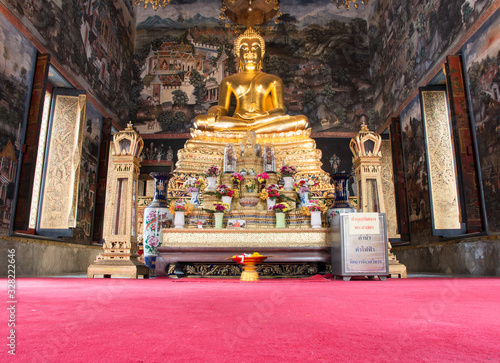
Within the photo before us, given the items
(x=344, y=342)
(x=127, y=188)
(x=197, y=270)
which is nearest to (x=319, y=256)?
(x=197, y=270)

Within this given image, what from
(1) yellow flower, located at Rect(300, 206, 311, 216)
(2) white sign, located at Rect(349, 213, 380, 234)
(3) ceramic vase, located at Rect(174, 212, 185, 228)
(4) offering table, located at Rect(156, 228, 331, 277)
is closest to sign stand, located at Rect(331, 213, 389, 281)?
(2) white sign, located at Rect(349, 213, 380, 234)

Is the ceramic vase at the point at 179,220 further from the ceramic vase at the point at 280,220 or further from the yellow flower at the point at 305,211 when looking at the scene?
the yellow flower at the point at 305,211

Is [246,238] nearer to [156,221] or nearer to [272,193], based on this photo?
[272,193]

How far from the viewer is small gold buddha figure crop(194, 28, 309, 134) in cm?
750

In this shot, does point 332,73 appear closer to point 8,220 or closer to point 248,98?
point 248,98

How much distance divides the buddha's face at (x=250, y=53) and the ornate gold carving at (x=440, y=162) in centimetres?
383

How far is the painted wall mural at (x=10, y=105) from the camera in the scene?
198 inches

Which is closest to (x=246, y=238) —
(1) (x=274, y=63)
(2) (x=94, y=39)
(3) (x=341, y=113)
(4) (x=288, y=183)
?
(4) (x=288, y=183)

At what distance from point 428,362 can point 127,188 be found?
458cm

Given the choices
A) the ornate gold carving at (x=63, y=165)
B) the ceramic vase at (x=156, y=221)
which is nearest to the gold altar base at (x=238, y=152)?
the ceramic vase at (x=156, y=221)

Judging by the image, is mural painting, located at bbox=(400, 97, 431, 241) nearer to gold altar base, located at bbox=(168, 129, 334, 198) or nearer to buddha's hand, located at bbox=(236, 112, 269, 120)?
gold altar base, located at bbox=(168, 129, 334, 198)

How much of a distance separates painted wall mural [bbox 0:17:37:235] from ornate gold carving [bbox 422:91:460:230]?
21.5ft

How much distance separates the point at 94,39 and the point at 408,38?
7.02m

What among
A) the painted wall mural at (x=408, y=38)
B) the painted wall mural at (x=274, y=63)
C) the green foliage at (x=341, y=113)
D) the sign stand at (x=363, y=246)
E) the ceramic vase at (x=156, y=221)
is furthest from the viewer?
the painted wall mural at (x=274, y=63)
